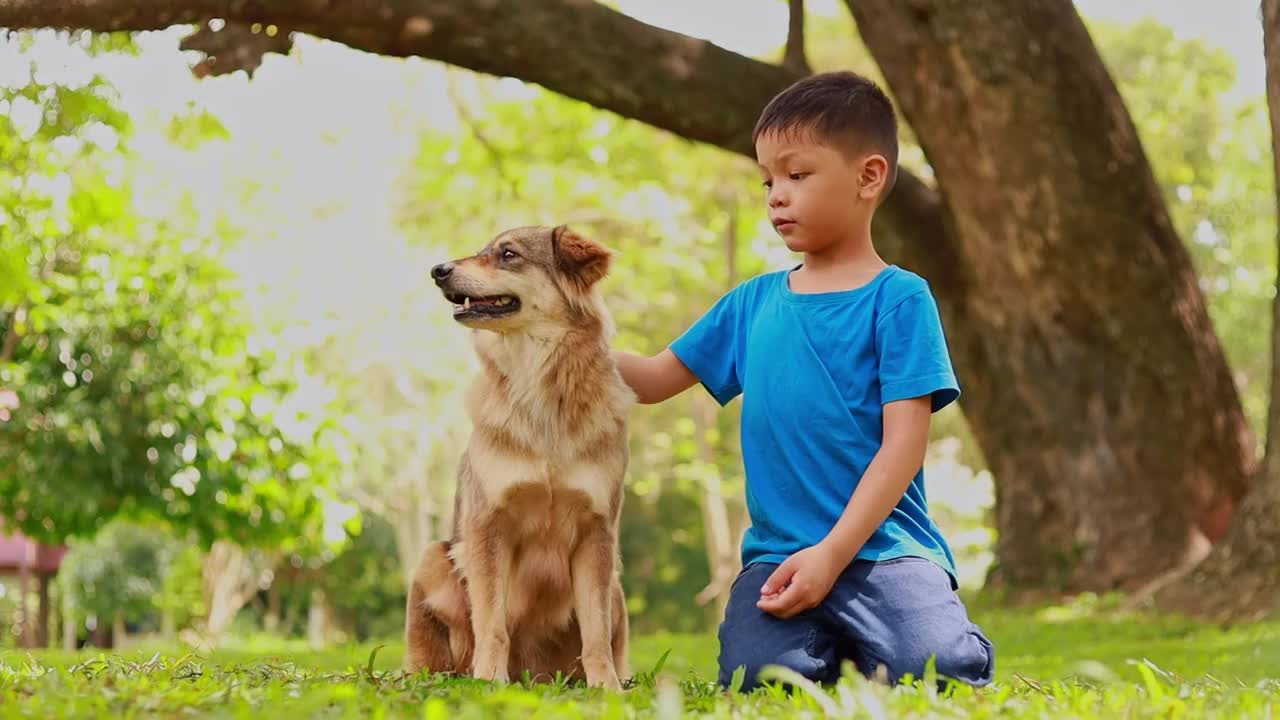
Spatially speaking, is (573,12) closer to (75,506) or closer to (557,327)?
(557,327)

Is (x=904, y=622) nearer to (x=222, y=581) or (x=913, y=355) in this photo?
(x=913, y=355)

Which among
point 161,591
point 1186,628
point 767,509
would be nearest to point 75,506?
point 1186,628

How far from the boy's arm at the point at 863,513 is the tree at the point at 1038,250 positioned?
18.4 feet

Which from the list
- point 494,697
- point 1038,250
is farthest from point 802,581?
point 1038,250

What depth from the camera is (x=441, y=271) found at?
171 inches

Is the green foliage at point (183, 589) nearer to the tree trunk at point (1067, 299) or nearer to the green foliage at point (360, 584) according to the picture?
the green foliage at point (360, 584)

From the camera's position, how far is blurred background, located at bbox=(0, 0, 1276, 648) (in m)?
Answer: 10.5

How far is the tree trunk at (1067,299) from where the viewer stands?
949 centimetres

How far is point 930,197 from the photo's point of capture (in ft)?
34.7

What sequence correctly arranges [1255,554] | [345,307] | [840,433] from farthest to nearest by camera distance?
[345,307]
[1255,554]
[840,433]

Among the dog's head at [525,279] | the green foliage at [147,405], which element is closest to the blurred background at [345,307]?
the green foliage at [147,405]

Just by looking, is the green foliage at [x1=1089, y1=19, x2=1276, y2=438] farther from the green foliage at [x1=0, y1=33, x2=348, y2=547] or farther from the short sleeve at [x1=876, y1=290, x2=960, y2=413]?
the short sleeve at [x1=876, y1=290, x2=960, y2=413]

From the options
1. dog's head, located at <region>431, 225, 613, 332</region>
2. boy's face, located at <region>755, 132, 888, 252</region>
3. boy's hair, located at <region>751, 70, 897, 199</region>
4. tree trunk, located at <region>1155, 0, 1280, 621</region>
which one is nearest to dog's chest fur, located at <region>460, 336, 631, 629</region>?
dog's head, located at <region>431, 225, 613, 332</region>

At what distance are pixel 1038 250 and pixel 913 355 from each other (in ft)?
20.7
